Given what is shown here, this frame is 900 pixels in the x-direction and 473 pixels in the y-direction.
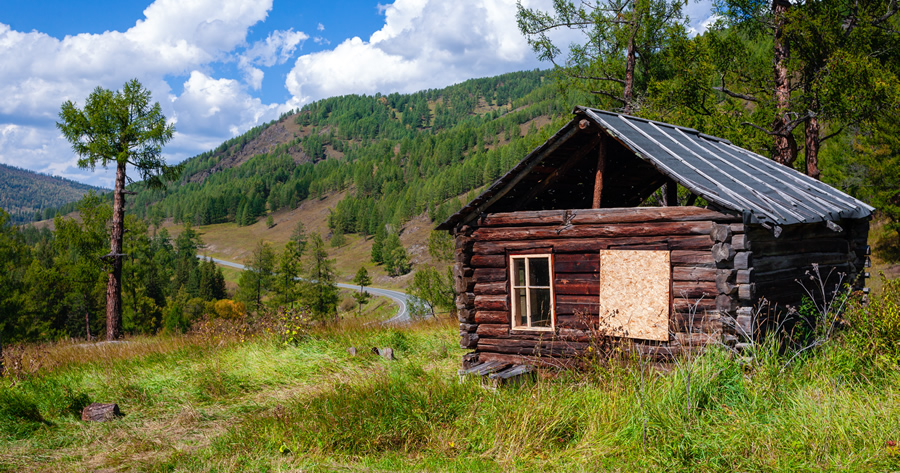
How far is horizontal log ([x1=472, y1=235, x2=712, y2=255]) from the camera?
8.02 m

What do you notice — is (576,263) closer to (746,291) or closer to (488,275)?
(488,275)

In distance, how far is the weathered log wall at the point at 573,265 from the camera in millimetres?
7941

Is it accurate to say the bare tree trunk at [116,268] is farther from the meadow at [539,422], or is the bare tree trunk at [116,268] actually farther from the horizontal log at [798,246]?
the horizontal log at [798,246]

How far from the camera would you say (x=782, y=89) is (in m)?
15.8

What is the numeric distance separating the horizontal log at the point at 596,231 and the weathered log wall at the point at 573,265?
14 millimetres

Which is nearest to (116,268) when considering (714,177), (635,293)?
(635,293)

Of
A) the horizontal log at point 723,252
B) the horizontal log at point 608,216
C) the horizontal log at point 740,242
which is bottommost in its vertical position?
the horizontal log at point 723,252

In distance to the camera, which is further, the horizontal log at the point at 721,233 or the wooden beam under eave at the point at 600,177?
the wooden beam under eave at the point at 600,177

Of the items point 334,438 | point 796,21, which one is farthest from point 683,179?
point 796,21

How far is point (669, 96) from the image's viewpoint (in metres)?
18.3

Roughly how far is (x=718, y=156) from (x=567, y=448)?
6885 mm

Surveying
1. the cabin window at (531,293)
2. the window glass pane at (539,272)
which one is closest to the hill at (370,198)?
→ the window glass pane at (539,272)

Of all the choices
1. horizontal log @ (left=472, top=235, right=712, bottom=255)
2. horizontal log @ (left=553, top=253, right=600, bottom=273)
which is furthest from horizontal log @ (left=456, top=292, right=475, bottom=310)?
horizontal log @ (left=553, top=253, right=600, bottom=273)

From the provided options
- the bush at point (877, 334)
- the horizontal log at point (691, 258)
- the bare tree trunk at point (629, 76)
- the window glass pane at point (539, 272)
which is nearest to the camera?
the bush at point (877, 334)
